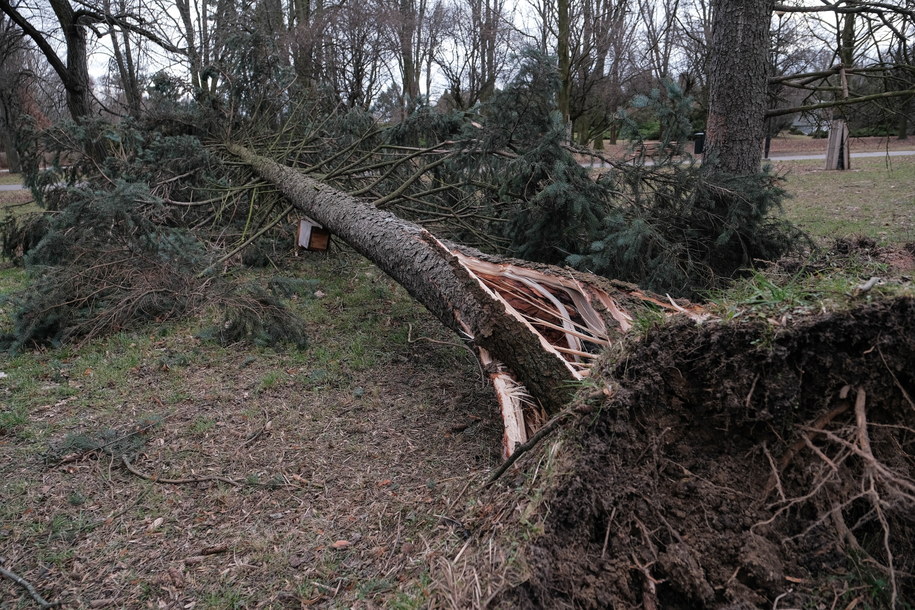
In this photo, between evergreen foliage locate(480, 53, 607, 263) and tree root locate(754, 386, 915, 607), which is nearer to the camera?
tree root locate(754, 386, 915, 607)

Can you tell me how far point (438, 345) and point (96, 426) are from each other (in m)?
2.35

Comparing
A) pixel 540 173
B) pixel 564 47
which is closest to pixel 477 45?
pixel 564 47

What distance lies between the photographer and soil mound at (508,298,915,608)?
1874 millimetres

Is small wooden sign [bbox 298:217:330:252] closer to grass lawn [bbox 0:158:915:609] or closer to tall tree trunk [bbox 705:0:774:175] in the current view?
grass lawn [bbox 0:158:915:609]

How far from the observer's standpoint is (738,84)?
19.0ft

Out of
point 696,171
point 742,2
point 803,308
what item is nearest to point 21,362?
point 803,308

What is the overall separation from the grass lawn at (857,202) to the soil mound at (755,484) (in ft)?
10.4

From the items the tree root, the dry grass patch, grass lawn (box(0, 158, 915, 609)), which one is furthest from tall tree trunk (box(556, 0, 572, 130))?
the tree root

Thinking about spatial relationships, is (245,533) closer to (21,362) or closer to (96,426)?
(96,426)

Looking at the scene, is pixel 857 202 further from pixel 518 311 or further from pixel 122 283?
pixel 122 283

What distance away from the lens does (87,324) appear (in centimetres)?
505

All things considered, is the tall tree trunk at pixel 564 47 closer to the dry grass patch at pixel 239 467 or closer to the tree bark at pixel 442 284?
the tree bark at pixel 442 284

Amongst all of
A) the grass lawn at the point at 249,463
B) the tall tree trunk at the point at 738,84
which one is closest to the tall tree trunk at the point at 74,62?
the grass lawn at the point at 249,463

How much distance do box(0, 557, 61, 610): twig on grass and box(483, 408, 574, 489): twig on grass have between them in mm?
1688
